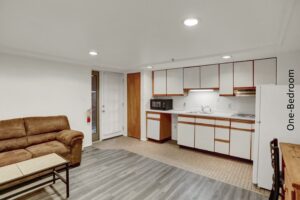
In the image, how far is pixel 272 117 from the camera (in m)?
2.42

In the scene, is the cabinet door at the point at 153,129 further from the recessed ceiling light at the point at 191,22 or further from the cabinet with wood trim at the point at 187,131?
the recessed ceiling light at the point at 191,22

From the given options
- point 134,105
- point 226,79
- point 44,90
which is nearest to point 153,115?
point 134,105

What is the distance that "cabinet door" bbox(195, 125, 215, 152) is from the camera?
3.91m

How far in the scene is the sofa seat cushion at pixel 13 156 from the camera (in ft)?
8.30

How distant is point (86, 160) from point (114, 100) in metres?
2.26

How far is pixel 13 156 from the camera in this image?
265 cm

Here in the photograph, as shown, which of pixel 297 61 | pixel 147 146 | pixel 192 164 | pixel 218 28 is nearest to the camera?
pixel 218 28

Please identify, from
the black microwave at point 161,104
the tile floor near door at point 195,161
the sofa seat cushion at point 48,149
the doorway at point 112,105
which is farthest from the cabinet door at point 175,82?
the sofa seat cushion at point 48,149

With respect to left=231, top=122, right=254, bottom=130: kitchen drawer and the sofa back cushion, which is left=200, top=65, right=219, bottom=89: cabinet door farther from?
the sofa back cushion

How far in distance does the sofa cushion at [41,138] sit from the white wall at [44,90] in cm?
51

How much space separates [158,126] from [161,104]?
66cm

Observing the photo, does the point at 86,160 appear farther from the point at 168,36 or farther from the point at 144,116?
the point at 168,36

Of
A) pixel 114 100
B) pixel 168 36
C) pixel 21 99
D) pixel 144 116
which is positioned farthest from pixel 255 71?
pixel 21 99

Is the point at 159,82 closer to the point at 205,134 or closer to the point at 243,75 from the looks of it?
the point at 205,134
